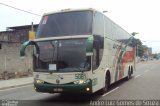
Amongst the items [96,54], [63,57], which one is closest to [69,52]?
[63,57]

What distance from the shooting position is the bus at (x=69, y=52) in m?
11.4

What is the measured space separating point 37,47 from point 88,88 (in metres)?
2.49

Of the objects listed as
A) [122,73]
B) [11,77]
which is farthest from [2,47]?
[122,73]

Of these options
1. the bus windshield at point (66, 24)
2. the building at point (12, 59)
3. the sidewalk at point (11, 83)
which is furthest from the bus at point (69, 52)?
the building at point (12, 59)

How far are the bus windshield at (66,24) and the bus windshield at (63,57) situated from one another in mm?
508

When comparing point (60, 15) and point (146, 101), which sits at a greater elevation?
point (60, 15)

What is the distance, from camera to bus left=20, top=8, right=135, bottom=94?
1145 centimetres

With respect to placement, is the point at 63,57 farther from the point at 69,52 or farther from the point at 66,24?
the point at 66,24

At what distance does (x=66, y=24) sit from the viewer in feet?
40.7

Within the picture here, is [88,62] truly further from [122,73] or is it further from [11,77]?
[11,77]

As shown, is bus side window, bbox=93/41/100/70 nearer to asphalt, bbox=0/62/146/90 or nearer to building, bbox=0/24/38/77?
asphalt, bbox=0/62/146/90

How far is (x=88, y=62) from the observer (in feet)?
37.9

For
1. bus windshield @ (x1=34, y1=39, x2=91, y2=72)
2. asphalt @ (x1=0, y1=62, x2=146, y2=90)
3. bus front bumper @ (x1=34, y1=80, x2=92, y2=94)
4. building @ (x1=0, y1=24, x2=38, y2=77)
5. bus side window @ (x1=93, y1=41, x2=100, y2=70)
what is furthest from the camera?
building @ (x1=0, y1=24, x2=38, y2=77)

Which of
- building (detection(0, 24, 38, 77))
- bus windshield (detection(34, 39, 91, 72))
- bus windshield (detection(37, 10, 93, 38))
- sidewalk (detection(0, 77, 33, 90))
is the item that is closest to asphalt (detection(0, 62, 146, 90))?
sidewalk (detection(0, 77, 33, 90))
